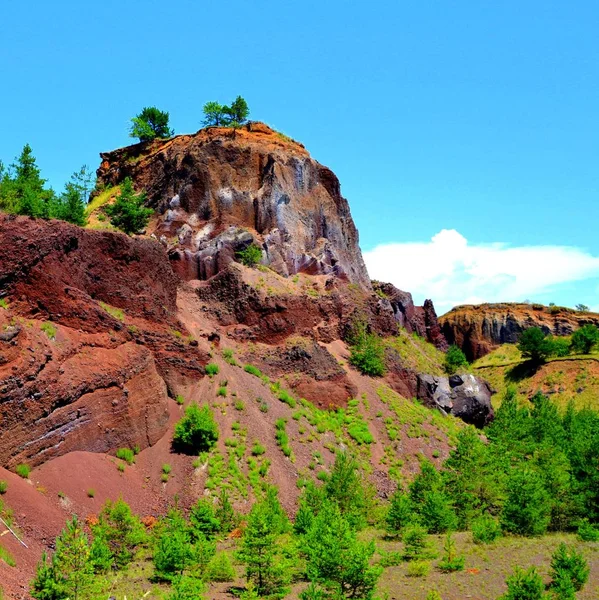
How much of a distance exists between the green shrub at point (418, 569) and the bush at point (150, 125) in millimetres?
53703

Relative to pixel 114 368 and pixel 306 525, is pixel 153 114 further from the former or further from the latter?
pixel 306 525

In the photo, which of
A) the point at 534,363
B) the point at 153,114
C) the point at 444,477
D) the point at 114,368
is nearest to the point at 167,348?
the point at 114,368

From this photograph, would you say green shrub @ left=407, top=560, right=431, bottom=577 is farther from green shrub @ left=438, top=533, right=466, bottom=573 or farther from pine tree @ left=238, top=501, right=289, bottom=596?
pine tree @ left=238, top=501, right=289, bottom=596

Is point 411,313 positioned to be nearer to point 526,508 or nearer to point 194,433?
point 526,508

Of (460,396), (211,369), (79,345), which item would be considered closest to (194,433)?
(211,369)

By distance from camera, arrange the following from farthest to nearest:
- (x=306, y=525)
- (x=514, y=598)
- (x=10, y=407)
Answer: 1. (x=306, y=525)
2. (x=10, y=407)
3. (x=514, y=598)

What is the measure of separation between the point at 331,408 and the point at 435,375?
16.9 meters

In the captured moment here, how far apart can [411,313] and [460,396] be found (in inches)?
815

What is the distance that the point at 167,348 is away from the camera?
32.6 meters

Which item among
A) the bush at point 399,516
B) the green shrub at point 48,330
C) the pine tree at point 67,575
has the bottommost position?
the bush at point 399,516

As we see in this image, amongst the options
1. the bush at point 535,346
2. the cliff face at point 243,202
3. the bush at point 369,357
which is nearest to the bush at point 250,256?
the cliff face at point 243,202

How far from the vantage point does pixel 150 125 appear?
6438 centimetres

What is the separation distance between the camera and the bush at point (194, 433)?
2930 cm

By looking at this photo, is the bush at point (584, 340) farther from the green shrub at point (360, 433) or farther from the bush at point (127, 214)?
the bush at point (127, 214)
